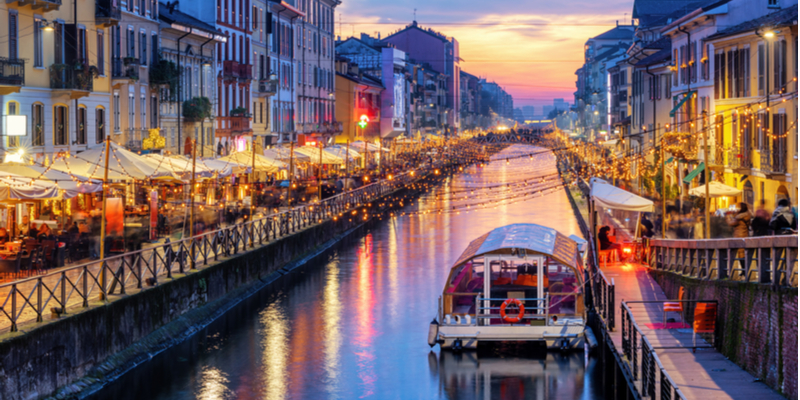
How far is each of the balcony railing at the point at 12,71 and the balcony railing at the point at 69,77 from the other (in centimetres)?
288

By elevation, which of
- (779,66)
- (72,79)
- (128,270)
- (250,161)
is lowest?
(128,270)

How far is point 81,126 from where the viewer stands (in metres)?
37.7

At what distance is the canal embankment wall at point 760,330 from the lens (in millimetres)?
14477

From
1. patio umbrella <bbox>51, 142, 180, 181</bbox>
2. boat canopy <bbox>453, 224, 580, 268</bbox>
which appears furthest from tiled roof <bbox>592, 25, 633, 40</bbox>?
boat canopy <bbox>453, 224, 580, 268</bbox>

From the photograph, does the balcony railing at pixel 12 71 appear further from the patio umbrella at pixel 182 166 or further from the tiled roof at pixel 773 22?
the tiled roof at pixel 773 22

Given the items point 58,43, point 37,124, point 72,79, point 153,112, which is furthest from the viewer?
point 153,112

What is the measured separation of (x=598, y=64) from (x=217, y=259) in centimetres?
12388

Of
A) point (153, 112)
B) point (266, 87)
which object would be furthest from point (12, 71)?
point (266, 87)

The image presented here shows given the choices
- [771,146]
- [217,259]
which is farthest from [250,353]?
[771,146]

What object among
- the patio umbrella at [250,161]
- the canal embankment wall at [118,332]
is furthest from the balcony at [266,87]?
the canal embankment wall at [118,332]

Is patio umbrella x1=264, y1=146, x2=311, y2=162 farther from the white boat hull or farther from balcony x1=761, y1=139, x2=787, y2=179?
the white boat hull

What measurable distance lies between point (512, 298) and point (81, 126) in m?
21.3

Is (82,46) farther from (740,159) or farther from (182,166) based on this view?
(740,159)

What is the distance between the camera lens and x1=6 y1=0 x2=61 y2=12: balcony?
104ft
